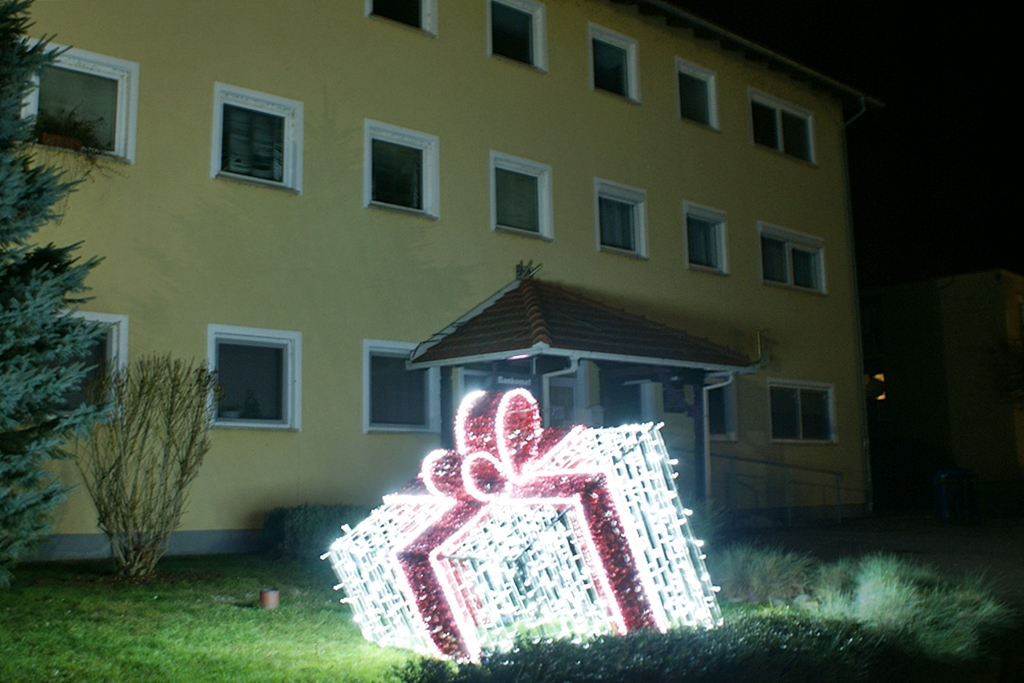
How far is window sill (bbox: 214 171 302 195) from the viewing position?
13.0 m

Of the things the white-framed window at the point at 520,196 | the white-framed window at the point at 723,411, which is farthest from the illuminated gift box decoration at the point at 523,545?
the white-framed window at the point at 723,411

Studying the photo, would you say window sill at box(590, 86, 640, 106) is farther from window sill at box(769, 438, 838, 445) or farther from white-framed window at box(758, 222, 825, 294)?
window sill at box(769, 438, 838, 445)

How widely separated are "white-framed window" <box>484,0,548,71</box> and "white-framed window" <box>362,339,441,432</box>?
5.76 metres

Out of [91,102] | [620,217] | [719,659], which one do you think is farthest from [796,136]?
[719,659]

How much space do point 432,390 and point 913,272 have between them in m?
30.4

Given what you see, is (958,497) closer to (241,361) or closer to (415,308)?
(415,308)

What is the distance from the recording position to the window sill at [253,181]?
13040 mm

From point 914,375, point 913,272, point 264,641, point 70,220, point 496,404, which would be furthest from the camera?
point 913,272

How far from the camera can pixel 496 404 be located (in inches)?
257

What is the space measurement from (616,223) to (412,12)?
5.28 meters

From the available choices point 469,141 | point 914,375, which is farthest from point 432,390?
point 914,375

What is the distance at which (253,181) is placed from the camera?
13.3 meters

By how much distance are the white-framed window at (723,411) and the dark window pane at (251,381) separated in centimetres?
911

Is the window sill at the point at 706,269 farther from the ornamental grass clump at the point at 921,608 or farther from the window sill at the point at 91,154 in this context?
the window sill at the point at 91,154
